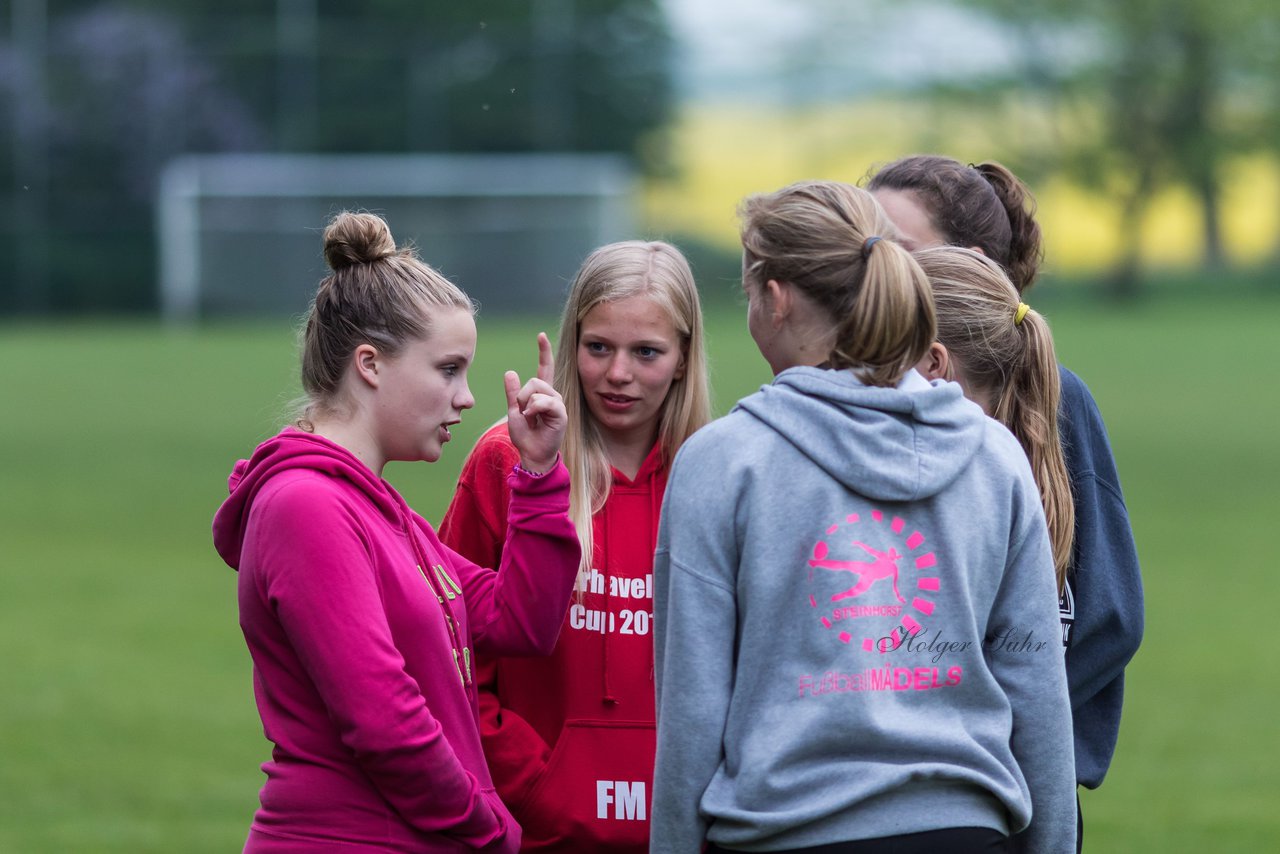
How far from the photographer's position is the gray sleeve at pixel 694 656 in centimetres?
228

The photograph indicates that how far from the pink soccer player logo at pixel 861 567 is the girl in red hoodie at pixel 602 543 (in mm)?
788

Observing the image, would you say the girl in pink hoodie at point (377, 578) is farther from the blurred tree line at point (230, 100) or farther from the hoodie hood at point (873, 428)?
the blurred tree line at point (230, 100)

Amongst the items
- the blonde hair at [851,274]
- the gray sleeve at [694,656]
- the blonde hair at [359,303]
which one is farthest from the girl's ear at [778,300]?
the blonde hair at [359,303]

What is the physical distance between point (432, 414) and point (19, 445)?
16.0 metres

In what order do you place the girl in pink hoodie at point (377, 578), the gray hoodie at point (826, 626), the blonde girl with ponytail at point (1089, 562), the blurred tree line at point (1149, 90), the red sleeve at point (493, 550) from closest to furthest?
the gray hoodie at point (826, 626) → the girl in pink hoodie at point (377, 578) → the blonde girl with ponytail at point (1089, 562) → the red sleeve at point (493, 550) → the blurred tree line at point (1149, 90)

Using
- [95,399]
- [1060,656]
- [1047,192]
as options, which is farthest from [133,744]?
[1047,192]

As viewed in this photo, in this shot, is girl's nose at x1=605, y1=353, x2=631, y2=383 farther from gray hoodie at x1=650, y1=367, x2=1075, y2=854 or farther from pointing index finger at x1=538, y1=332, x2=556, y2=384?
gray hoodie at x1=650, y1=367, x2=1075, y2=854

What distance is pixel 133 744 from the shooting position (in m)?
7.05

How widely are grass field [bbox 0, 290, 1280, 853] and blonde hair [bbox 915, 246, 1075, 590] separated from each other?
1.11 meters

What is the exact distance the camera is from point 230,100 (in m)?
38.4

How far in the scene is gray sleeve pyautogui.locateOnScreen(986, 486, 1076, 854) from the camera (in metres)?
2.39

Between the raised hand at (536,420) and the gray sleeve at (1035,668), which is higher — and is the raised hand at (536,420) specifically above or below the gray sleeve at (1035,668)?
above

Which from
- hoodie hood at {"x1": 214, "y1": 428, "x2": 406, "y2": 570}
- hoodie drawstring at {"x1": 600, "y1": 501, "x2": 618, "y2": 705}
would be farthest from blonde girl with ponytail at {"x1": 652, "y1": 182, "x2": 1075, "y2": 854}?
hoodie drawstring at {"x1": 600, "y1": 501, "x2": 618, "y2": 705}

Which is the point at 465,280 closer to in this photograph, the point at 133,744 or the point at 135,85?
the point at 135,85
